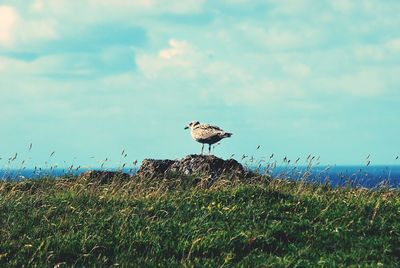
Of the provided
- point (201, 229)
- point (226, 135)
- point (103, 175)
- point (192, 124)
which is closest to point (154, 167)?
point (103, 175)

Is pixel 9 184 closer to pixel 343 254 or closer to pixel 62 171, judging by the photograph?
pixel 62 171

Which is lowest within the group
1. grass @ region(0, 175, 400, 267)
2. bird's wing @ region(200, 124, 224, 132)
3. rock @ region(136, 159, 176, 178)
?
grass @ region(0, 175, 400, 267)

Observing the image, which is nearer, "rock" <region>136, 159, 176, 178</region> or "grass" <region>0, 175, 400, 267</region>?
"grass" <region>0, 175, 400, 267</region>

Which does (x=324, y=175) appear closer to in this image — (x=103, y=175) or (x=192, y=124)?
(x=192, y=124)

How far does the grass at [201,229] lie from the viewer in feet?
37.2

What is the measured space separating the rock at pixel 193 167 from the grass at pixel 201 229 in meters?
3.01

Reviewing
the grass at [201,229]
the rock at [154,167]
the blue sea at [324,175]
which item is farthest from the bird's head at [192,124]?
the grass at [201,229]

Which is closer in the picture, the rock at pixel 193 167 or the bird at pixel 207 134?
the rock at pixel 193 167

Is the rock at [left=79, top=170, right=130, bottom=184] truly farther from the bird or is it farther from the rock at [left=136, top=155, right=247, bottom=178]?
the bird

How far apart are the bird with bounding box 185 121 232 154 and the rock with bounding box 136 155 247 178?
2.19 feet

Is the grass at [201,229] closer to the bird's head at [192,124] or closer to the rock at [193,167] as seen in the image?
the rock at [193,167]

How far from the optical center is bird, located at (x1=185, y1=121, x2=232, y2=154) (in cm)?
2073

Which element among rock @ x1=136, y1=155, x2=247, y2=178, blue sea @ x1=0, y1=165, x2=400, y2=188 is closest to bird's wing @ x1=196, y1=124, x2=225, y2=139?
rock @ x1=136, y1=155, x2=247, y2=178

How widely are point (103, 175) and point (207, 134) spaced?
3951 millimetres
